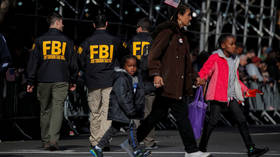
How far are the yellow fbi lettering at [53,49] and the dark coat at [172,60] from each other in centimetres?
266

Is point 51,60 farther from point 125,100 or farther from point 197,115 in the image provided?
point 197,115

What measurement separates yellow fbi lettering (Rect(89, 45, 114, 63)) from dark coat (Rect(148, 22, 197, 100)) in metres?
2.31

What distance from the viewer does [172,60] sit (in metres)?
8.52

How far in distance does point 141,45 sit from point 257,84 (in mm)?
7924

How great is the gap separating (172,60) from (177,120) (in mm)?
723

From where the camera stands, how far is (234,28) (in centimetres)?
2256

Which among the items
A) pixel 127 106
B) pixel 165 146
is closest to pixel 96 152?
pixel 127 106

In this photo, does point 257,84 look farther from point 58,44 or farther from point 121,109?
point 121,109

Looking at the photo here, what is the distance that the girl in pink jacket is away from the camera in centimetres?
952

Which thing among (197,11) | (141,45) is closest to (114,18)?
(197,11)

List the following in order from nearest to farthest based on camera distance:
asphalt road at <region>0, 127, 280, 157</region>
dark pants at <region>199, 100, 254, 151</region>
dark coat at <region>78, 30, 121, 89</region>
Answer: dark pants at <region>199, 100, 254, 151</region> → asphalt road at <region>0, 127, 280, 157</region> → dark coat at <region>78, 30, 121, 89</region>

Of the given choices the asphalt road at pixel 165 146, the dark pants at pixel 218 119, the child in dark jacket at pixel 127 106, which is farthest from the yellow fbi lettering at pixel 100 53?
the dark pants at pixel 218 119

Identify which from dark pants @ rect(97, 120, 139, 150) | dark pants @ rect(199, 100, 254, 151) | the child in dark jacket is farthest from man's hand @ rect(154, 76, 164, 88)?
dark pants @ rect(199, 100, 254, 151)

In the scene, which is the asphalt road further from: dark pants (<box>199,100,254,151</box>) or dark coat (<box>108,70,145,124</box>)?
dark coat (<box>108,70,145,124</box>)
